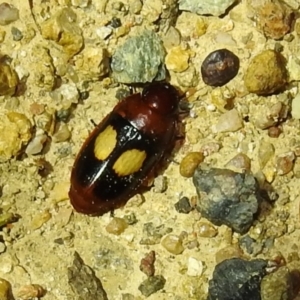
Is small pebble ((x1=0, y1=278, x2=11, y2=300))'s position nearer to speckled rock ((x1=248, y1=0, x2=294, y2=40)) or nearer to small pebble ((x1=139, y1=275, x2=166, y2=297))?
small pebble ((x1=139, y1=275, x2=166, y2=297))

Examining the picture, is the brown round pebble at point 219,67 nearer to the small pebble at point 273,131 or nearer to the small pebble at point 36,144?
the small pebble at point 273,131

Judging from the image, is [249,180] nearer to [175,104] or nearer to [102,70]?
[175,104]

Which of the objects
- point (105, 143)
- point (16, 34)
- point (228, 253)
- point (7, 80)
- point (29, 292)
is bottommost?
point (29, 292)

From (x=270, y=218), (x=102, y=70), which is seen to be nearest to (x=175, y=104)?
(x=102, y=70)

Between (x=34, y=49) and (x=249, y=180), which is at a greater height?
(x=34, y=49)

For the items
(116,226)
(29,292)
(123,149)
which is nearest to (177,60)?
(123,149)

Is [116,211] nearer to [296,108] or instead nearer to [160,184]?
[160,184]
